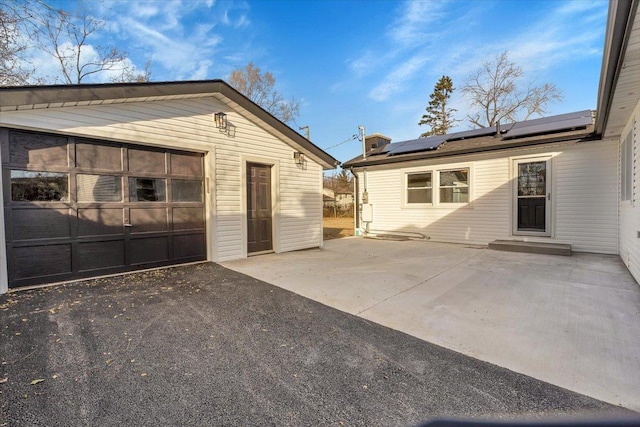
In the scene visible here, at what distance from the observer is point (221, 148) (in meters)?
6.07

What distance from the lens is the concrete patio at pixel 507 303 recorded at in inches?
84.5

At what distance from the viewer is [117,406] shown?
171 centimetres

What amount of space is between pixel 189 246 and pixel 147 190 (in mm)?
1308

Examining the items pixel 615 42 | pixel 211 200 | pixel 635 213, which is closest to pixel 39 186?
pixel 211 200

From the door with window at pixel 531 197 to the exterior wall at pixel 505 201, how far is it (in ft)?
0.55

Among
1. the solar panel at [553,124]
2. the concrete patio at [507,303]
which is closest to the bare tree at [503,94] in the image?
the solar panel at [553,124]

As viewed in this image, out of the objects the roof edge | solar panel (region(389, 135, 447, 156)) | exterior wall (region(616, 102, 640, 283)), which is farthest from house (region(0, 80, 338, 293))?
exterior wall (region(616, 102, 640, 283))

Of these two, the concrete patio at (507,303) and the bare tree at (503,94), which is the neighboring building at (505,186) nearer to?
the concrete patio at (507,303)

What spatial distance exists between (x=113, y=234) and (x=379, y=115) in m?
17.0

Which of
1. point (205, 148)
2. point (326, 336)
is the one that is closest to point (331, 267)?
point (326, 336)

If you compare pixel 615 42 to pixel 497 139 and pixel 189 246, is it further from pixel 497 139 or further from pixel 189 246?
pixel 189 246

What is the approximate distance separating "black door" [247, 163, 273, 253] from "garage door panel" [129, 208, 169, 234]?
1.82 meters

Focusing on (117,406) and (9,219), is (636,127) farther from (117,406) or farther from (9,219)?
(9,219)

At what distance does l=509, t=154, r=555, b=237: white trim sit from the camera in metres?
7.12
